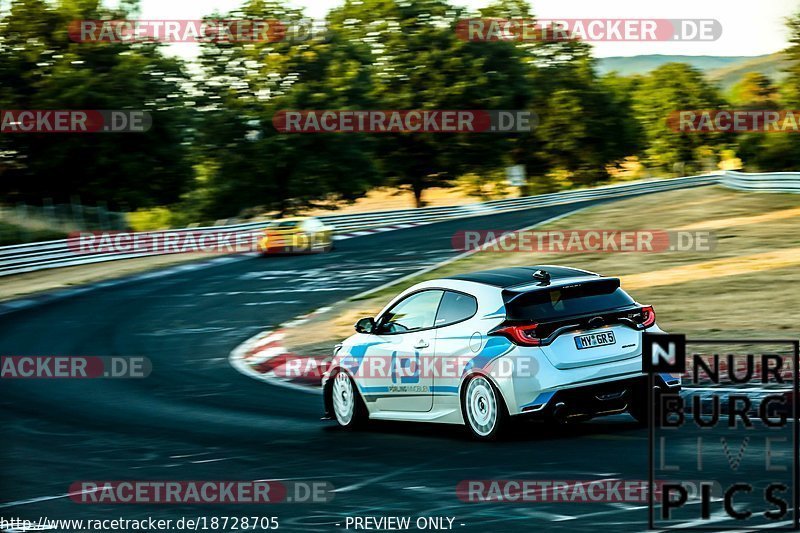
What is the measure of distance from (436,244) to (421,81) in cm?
3716

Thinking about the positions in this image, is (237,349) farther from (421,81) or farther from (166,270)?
(421,81)

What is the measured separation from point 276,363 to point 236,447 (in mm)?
6941

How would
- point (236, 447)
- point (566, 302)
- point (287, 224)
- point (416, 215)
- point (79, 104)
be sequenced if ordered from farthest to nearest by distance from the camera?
point (79, 104)
point (416, 215)
point (287, 224)
point (236, 447)
point (566, 302)

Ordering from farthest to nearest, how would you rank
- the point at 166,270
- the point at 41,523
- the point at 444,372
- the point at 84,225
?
the point at 84,225
the point at 166,270
the point at 444,372
the point at 41,523

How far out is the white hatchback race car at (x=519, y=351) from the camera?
10.1m

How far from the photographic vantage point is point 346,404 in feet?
39.2

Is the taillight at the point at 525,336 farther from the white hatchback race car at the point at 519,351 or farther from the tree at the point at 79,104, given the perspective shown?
the tree at the point at 79,104

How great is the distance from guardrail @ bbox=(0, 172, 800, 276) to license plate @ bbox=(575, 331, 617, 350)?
2758 cm

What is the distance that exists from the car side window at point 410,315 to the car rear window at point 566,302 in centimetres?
97

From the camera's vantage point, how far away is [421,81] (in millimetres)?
72062

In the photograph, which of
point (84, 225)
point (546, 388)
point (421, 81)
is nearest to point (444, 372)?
point (546, 388)

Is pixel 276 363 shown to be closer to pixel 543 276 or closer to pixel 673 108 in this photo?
pixel 543 276

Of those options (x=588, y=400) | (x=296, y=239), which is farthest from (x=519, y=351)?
(x=296, y=239)

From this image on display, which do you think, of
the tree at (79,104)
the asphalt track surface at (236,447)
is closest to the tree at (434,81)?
the tree at (79,104)
